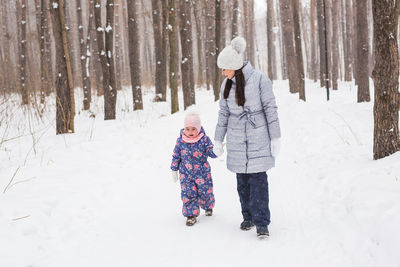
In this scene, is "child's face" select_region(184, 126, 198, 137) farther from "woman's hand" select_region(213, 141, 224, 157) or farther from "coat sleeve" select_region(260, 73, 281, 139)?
"coat sleeve" select_region(260, 73, 281, 139)

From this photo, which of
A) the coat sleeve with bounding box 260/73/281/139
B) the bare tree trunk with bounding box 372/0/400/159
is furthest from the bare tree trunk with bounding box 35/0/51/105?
the bare tree trunk with bounding box 372/0/400/159

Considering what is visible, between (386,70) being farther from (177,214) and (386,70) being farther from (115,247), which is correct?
(115,247)

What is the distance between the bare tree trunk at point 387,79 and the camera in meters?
4.16

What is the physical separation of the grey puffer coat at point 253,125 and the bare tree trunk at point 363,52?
8614 millimetres

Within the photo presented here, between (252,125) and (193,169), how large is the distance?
37.7 inches

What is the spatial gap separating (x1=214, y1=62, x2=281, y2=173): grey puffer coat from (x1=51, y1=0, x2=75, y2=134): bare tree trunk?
17.2ft

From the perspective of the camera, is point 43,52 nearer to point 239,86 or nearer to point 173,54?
point 173,54

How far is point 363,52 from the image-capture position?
1043cm

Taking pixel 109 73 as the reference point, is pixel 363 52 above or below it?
above

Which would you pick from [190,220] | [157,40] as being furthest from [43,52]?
[190,220]

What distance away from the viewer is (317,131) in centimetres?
Answer: 725

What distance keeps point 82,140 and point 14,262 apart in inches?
186

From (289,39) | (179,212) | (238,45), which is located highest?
(289,39)

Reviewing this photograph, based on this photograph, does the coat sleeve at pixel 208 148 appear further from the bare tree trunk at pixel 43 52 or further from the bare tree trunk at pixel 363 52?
the bare tree trunk at pixel 363 52
